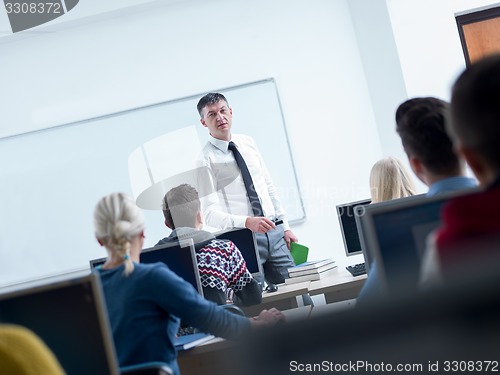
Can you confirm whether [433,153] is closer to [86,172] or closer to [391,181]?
[391,181]

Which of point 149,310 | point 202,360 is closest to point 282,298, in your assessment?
point 202,360

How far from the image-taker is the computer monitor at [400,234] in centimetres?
166

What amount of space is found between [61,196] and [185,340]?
3.63 m

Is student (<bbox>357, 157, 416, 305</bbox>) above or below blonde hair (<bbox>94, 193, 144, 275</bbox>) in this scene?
below

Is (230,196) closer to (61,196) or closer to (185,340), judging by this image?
(61,196)

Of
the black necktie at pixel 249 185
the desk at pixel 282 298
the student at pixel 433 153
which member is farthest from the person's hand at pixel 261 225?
the student at pixel 433 153

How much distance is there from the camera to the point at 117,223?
2.56 meters

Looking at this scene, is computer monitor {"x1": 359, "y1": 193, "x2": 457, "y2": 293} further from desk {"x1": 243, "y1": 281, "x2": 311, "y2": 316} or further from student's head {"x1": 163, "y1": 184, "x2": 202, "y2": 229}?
desk {"x1": 243, "y1": 281, "x2": 311, "y2": 316}

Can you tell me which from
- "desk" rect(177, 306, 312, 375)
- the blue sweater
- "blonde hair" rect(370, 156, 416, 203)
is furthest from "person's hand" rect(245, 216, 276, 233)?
the blue sweater

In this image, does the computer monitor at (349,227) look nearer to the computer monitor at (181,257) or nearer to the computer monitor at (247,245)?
the computer monitor at (247,245)

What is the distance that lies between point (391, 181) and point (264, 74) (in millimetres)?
2897

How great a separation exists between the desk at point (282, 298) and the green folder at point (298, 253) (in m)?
0.55

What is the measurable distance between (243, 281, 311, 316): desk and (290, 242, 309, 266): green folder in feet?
1.79

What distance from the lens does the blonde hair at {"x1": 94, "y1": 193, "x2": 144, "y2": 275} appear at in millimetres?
2549
